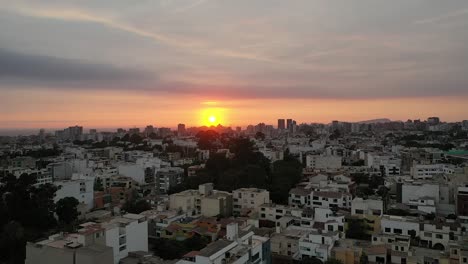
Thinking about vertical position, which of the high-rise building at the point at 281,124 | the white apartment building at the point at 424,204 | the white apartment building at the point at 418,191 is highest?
the high-rise building at the point at 281,124

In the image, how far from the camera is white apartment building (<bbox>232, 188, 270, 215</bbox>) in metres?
13.5

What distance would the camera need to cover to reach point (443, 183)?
1434 centimetres

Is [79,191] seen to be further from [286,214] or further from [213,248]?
[213,248]

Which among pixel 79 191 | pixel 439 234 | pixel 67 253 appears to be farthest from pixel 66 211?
pixel 439 234

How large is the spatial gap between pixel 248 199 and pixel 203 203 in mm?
1563

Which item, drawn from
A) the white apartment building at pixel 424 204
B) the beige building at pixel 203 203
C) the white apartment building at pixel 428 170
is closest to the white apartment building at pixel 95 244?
the beige building at pixel 203 203

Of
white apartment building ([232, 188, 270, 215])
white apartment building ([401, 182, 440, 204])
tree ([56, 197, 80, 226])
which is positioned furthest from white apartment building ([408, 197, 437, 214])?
Answer: tree ([56, 197, 80, 226])

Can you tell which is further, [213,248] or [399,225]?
[399,225]

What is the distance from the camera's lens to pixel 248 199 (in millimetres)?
13617

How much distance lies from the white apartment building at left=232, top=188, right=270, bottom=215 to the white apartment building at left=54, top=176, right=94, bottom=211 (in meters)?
5.73

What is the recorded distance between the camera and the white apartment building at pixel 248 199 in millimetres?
13469

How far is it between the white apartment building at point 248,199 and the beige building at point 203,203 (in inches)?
9.4

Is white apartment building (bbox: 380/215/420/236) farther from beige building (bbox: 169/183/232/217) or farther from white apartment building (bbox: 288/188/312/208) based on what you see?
beige building (bbox: 169/183/232/217)

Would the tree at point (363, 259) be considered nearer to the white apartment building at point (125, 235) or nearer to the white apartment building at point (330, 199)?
the white apartment building at point (330, 199)
